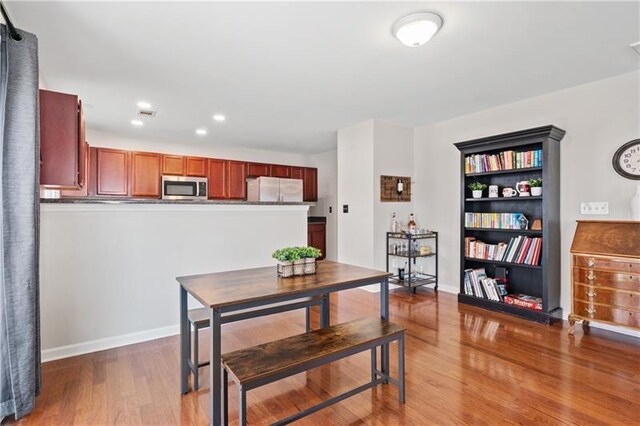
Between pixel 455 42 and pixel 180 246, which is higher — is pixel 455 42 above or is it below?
above

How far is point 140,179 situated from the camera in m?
5.47

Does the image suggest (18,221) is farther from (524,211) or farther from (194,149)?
Answer: (194,149)

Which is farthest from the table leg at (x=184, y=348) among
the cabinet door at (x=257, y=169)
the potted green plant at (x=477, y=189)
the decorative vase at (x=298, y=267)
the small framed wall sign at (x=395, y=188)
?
the cabinet door at (x=257, y=169)

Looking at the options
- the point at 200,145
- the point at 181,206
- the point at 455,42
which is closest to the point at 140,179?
the point at 200,145

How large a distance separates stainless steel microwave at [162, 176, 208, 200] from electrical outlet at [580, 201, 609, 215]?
5.36 meters

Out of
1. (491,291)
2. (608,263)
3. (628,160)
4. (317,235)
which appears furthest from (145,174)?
(628,160)

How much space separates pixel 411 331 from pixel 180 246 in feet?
7.57

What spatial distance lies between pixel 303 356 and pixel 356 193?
3.39 m

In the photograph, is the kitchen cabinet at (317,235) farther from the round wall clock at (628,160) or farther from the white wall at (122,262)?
the round wall clock at (628,160)

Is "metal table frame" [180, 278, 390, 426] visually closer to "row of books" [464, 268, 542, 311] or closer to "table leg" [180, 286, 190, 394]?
"table leg" [180, 286, 190, 394]

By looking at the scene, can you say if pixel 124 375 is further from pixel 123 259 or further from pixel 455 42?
pixel 455 42

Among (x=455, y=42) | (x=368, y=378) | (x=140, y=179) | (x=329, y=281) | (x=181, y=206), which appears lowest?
(x=368, y=378)

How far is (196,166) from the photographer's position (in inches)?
235

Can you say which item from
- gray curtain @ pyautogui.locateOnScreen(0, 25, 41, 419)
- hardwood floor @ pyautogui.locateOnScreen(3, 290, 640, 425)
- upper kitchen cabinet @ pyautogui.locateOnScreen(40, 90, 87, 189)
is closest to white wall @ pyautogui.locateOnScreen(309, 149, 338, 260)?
hardwood floor @ pyautogui.locateOnScreen(3, 290, 640, 425)
